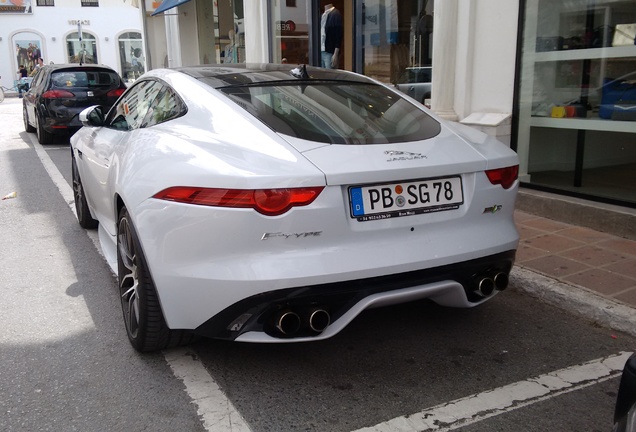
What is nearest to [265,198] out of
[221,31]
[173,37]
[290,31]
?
[290,31]

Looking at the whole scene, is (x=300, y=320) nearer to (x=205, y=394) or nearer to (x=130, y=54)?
(x=205, y=394)

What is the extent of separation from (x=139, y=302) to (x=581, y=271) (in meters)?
3.06

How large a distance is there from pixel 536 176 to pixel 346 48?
5018 mm

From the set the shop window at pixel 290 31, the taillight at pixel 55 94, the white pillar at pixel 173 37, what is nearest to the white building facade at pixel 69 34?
the white pillar at pixel 173 37

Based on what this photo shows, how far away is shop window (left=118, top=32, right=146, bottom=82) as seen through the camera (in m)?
42.8

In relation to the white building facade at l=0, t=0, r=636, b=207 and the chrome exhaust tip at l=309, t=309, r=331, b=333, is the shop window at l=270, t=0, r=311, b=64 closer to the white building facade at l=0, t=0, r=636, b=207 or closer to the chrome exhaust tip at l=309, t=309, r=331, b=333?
the white building facade at l=0, t=0, r=636, b=207

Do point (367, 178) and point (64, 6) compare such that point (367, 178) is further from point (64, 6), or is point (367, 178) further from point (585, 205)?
point (64, 6)

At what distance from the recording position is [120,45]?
42812 mm

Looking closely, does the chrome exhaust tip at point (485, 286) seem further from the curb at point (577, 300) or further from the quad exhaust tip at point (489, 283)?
the curb at point (577, 300)

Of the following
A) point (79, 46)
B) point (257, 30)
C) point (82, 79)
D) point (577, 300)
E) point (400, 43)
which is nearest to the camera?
point (577, 300)

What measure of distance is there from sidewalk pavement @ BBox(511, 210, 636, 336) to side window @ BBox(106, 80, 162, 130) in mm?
2774

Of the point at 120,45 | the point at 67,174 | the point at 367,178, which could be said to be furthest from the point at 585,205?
the point at 120,45

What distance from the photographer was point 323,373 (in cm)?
300

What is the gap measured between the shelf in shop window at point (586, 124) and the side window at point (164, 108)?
3.97 m
